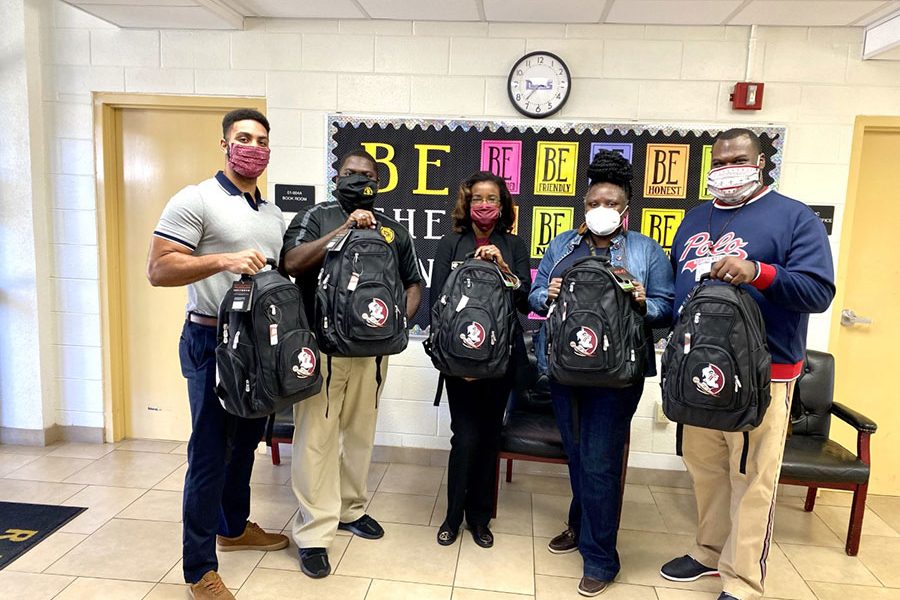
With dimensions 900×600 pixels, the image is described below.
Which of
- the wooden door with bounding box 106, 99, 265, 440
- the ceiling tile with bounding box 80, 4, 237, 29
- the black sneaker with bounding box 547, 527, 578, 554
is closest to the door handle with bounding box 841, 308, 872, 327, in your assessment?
the black sneaker with bounding box 547, 527, 578, 554

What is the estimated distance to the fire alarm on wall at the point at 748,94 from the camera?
281 centimetres

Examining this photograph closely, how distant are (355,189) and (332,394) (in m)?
0.80

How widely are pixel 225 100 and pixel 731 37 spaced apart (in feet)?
8.95

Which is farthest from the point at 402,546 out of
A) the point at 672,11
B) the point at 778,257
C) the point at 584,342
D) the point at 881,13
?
the point at 881,13

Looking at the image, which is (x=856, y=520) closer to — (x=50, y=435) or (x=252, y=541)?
(x=252, y=541)

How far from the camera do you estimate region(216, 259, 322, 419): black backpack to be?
1759 mm

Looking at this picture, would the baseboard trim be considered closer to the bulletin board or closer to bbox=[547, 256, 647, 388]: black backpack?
the bulletin board

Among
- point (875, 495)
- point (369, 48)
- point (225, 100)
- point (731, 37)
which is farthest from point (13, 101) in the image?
point (875, 495)

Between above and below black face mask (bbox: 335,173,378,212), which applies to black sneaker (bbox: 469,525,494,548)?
below

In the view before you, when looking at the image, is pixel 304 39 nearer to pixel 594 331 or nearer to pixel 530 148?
pixel 530 148

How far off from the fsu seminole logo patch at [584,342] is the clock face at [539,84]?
1.52 m

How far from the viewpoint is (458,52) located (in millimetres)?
2975

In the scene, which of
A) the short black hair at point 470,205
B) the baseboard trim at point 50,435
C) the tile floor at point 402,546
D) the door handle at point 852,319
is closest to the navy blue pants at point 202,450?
the tile floor at point 402,546

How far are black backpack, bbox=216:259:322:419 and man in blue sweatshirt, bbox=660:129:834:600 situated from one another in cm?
137
